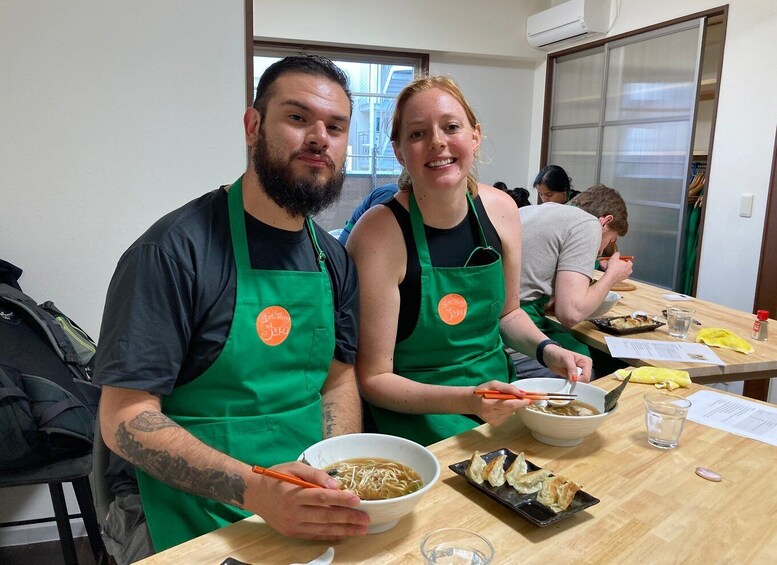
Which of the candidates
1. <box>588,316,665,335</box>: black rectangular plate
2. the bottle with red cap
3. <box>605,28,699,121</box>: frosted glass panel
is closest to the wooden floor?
<box>588,316,665,335</box>: black rectangular plate

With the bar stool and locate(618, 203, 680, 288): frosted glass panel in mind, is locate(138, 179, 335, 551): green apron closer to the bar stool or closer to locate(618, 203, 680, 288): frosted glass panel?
the bar stool

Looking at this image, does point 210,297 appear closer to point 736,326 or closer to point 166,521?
point 166,521

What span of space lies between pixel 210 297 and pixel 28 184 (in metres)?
1.15

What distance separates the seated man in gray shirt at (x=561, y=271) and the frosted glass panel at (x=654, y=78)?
248 cm

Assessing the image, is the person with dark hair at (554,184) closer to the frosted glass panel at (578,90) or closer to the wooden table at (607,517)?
the frosted glass panel at (578,90)

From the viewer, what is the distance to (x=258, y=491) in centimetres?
95

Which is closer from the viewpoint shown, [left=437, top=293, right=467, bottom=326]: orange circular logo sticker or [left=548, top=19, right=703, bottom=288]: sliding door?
[left=437, top=293, right=467, bottom=326]: orange circular logo sticker

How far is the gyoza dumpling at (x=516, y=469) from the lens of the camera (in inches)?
41.0

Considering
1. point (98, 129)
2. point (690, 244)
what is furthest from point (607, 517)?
point (690, 244)

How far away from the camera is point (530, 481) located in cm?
104

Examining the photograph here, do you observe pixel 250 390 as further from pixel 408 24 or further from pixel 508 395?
pixel 408 24

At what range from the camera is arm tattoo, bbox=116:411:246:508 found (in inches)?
39.8

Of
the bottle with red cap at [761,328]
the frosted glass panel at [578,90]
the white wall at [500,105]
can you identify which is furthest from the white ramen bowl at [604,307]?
the white wall at [500,105]

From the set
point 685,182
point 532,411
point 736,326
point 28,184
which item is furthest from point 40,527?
point 685,182
